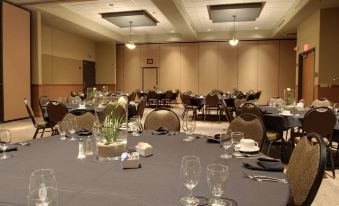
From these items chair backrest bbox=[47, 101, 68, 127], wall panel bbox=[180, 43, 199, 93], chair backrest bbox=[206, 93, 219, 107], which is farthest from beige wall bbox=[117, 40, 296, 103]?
chair backrest bbox=[47, 101, 68, 127]

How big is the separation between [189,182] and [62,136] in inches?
68.5

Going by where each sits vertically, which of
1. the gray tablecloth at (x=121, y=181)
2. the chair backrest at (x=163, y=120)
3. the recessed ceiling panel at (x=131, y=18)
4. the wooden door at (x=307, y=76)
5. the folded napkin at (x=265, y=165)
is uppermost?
the recessed ceiling panel at (x=131, y=18)

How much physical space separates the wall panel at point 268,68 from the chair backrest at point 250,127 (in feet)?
42.7

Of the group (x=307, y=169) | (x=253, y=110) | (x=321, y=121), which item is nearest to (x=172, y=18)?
(x=253, y=110)

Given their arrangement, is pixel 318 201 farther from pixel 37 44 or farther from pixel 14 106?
pixel 37 44

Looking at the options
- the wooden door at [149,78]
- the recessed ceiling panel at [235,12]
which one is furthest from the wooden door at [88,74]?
the recessed ceiling panel at [235,12]

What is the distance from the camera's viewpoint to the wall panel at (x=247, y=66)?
15406mm

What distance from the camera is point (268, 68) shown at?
605 inches

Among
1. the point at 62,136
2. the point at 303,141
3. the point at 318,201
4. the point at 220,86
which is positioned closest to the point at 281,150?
the point at 318,201

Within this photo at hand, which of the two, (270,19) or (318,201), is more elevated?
(270,19)

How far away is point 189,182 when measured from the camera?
4.35 ft

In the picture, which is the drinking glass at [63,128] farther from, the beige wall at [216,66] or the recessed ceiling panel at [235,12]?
the beige wall at [216,66]

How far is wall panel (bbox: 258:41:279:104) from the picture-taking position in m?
15.2

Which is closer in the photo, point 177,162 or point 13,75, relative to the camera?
point 177,162
